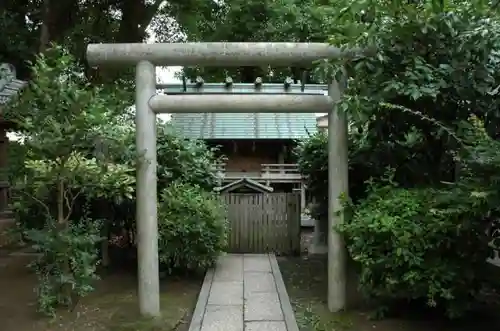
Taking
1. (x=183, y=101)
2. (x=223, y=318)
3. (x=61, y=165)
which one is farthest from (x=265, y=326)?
(x=61, y=165)

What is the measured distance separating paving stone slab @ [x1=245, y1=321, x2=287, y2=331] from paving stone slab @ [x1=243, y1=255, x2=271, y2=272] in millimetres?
2785

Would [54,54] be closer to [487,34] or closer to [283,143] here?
[487,34]

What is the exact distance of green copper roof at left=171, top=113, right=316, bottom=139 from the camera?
14.6 m

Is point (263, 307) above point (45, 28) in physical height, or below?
below

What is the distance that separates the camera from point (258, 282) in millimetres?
7184

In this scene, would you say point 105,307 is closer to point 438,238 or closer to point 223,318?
point 223,318

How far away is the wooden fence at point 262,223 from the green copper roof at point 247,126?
4.38 metres

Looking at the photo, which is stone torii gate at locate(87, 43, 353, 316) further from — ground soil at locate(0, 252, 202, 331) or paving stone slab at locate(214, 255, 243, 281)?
paving stone slab at locate(214, 255, 243, 281)

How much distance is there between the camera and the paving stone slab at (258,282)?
671cm

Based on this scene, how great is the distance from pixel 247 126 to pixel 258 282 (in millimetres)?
8441

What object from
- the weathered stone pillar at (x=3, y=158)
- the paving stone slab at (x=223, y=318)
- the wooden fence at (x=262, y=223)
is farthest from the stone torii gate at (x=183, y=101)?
the weathered stone pillar at (x=3, y=158)

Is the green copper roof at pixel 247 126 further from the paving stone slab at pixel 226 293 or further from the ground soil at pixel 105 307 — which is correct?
the paving stone slab at pixel 226 293

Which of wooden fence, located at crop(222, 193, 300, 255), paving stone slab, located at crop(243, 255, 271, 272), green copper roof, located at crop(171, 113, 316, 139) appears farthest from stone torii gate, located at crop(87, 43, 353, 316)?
Answer: green copper roof, located at crop(171, 113, 316, 139)

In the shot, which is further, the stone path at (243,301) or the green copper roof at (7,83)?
the green copper roof at (7,83)
